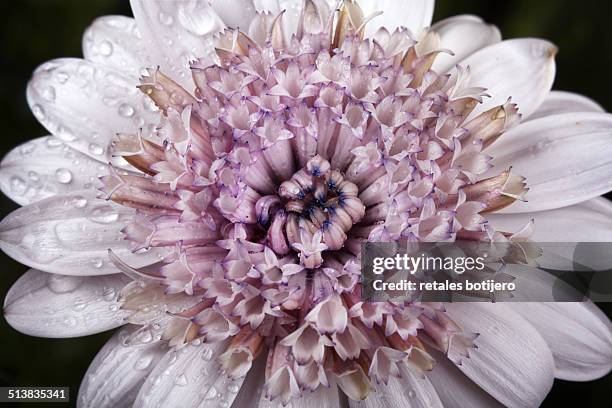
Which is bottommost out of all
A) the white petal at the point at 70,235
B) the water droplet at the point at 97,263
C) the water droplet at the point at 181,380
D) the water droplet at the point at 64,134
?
the water droplet at the point at 181,380

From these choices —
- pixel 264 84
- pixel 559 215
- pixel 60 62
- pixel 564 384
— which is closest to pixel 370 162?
pixel 264 84

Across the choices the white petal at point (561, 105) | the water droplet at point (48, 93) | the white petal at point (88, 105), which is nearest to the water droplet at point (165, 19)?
the white petal at point (88, 105)

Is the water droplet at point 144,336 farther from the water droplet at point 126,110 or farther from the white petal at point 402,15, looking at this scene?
the white petal at point 402,15

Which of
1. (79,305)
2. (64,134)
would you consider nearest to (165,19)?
(64,134)

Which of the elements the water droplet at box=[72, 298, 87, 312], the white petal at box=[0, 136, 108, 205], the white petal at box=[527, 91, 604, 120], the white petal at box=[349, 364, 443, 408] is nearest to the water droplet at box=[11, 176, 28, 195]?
the white petal at box=[0, 136, 108, 205]

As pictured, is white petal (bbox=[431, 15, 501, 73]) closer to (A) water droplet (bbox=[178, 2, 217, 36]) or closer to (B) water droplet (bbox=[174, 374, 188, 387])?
(A) water droplet (bbox=[178, 2, 217, 36])
